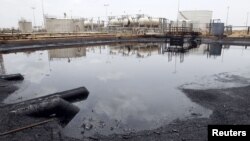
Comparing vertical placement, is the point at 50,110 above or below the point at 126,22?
below

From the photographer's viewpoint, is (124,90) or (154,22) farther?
(154,22)

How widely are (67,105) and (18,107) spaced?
158 cm

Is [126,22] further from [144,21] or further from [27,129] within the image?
[27,129]

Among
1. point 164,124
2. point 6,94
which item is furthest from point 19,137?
point 6,94

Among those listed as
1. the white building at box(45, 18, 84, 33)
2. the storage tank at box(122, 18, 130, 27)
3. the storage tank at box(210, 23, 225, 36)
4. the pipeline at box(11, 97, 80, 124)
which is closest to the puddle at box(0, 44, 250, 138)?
the pipeline at box(11, 97, 80, 124)

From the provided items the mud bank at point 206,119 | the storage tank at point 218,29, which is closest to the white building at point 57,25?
the storage tank at point 218,29

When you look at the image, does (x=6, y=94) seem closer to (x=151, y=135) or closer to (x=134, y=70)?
(x=151, y=135)

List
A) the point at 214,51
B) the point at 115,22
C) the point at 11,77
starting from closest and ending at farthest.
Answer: the point at 11,77 → the point at 214,51 → the point at 115,22

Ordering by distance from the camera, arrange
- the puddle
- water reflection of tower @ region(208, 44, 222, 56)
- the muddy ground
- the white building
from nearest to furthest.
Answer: the muddy ground < the puddle < water reflection of tower @ region(208, 44, 222, 56) < the white building

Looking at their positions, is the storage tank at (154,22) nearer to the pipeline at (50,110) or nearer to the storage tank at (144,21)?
the storage tank at (144,21)

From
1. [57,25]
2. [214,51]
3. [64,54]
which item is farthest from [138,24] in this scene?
[64,54]

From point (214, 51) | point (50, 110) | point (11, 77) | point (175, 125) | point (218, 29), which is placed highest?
point (218, 29)

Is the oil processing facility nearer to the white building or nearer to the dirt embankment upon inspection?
the white building

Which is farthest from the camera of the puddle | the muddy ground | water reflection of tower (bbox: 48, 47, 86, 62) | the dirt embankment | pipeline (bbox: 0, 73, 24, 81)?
water reflection of tower (bbox: 48, 47, 86, 62)
